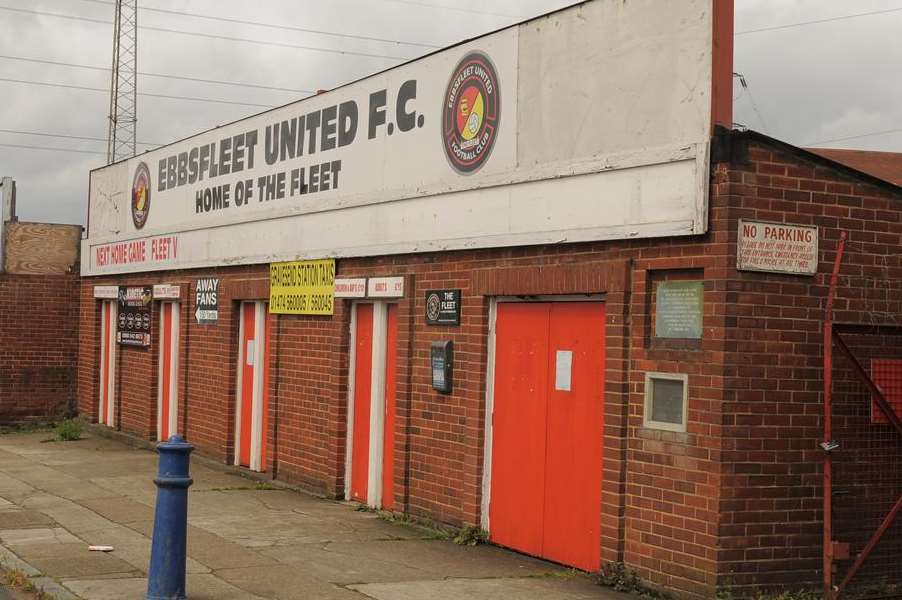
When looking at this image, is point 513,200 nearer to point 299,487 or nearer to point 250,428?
point 299,487

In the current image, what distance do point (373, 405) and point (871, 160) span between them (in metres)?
7.26

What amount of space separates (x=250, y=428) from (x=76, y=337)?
801 centimetres

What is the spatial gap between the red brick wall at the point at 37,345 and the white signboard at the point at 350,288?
10578 mm

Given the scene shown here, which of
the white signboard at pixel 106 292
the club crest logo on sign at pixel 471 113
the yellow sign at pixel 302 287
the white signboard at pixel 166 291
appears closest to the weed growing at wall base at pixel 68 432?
the white signboard at pixel 106 292

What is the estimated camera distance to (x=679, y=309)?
8750mm

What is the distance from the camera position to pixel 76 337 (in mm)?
22734

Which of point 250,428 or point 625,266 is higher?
point 625,266

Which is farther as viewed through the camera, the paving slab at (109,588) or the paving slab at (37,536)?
the paving slab at (37,536)

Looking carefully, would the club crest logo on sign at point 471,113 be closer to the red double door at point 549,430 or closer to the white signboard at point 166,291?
the red double door at point 549,430

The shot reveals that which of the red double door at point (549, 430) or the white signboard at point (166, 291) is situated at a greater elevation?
the white signboard at point (166, 291)

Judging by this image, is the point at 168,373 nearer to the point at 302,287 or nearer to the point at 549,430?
the point at 302,287

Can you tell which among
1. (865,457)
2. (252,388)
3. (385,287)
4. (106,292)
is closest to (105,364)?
(106,292)

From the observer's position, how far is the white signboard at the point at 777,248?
27.3 feet

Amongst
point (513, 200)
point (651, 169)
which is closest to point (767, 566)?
point (651, 169)
